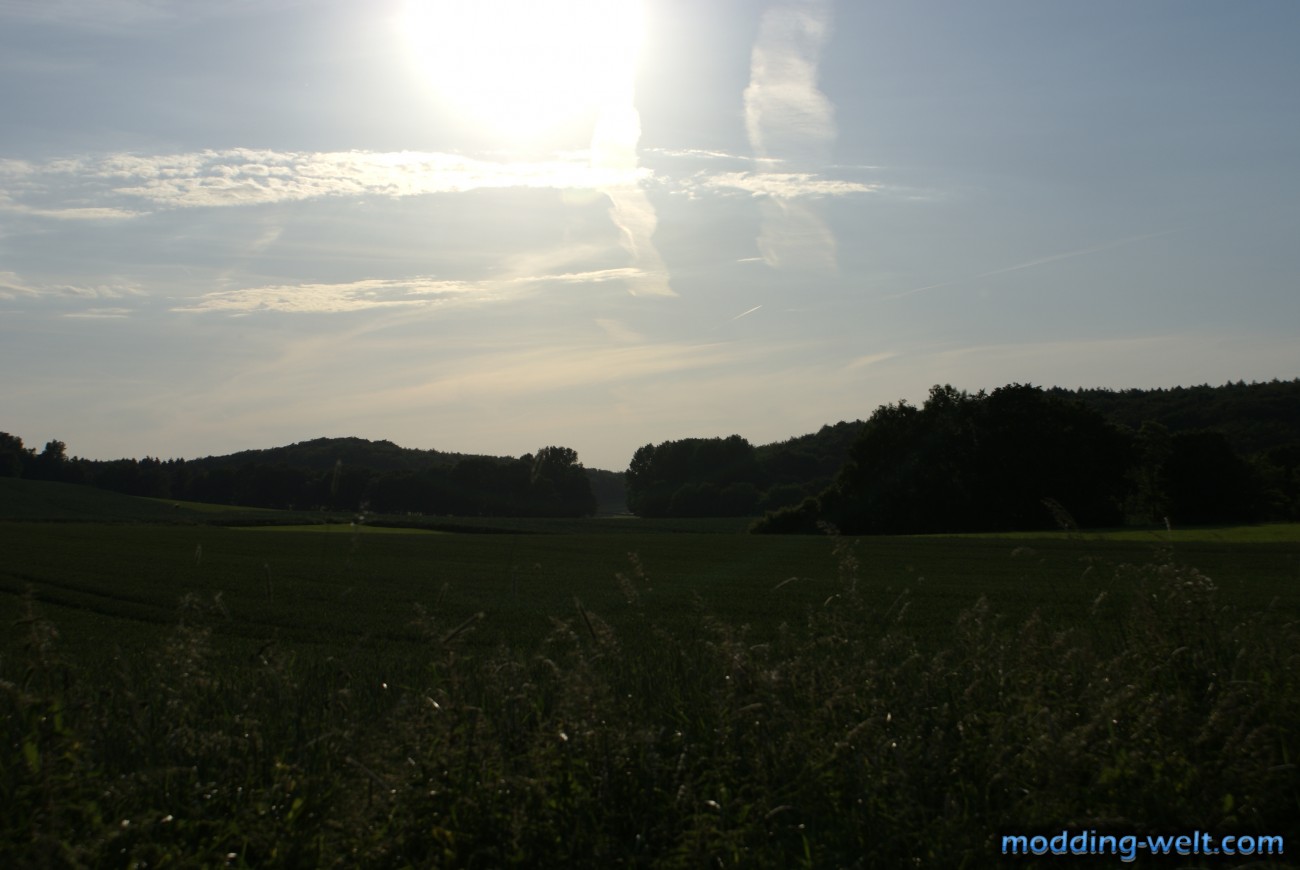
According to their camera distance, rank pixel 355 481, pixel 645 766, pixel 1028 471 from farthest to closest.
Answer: pixel 355 481 < pixel 1028 471 < pixel 645 766

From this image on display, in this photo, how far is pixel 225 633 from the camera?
18578 mm

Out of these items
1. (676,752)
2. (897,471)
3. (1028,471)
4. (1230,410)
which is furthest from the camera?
(1230,410)

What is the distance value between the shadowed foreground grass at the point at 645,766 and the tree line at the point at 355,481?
298 ft

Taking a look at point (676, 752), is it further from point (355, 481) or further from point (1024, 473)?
point (355, 481)

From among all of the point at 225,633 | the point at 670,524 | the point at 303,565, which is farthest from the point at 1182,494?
the point at 225,633

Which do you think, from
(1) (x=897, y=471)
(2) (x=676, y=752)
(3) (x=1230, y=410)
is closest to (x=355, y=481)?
(1) (x=897, y=471)

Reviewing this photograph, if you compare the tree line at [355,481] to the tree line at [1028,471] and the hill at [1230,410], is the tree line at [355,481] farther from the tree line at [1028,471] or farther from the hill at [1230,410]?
the hill at [1230,410]

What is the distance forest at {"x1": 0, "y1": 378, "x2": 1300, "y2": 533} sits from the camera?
6347 centimetres

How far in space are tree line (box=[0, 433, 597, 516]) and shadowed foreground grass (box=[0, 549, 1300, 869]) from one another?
91.0 m

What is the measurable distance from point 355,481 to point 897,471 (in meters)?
61.4

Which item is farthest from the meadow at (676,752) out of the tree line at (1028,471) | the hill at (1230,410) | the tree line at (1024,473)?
the hill at (1230,410)

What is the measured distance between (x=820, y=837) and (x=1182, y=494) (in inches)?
2721

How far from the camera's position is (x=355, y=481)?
103438mm

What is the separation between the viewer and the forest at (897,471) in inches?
2499
